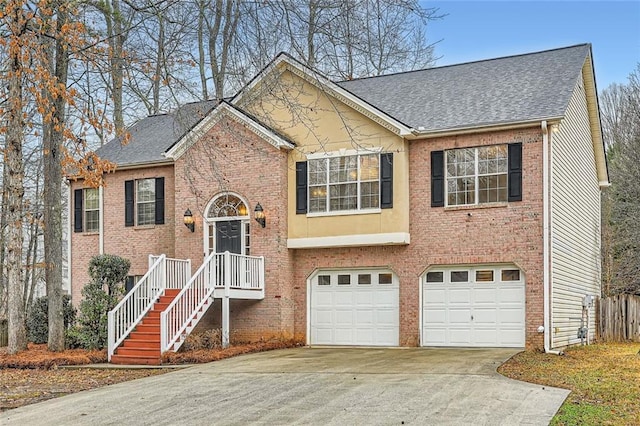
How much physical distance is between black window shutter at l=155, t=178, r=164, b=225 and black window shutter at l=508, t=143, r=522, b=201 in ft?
32.3

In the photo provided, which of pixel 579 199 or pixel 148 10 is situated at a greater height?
pixel 148 10

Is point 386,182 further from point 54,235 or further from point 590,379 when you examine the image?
point 54,235

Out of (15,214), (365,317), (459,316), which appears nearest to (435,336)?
(459,316)

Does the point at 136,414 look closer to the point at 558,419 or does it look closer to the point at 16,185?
the point at 558,419

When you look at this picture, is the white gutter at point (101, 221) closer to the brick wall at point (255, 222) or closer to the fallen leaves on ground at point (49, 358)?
the brick wall at point (255, 222)

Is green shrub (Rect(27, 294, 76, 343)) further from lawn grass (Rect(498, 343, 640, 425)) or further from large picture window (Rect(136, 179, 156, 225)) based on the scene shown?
lawn grass (Rect(498, 343, 640, 425))

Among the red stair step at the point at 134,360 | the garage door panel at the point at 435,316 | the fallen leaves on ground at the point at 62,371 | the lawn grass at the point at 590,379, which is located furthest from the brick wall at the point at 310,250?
the red stair step at the point at 134,360

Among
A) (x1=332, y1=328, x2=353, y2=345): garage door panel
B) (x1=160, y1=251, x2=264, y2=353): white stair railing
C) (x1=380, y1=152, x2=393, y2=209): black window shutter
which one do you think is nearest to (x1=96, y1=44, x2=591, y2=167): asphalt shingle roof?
(x1=380, y1=152, x2=393, y2=209): black window shutter

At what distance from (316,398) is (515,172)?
343 inches

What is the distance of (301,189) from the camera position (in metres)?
18.7

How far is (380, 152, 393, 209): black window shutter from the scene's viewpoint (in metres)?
A: 17.7

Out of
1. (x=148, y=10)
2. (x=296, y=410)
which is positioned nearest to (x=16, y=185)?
(x=148, y=10)

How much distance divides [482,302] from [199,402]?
9.01m

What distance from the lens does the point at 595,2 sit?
14445mm
